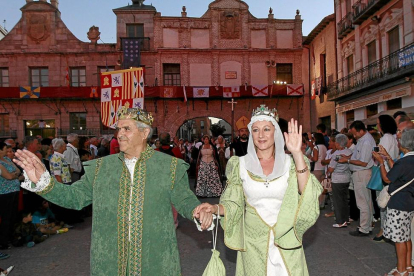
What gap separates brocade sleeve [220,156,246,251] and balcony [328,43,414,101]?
12936 millimetres

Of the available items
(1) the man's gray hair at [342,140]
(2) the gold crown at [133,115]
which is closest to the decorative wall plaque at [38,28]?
(1) the man's gray hair at [342,140]

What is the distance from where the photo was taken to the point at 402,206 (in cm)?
443

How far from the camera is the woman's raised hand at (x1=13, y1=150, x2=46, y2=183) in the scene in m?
2.58

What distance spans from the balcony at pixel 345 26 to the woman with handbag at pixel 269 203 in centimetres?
1914

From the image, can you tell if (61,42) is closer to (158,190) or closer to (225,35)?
(225,35)

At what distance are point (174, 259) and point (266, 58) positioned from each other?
2446 centimetres

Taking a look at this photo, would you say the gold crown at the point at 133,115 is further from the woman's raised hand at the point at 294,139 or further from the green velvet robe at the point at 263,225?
the woman's raised hand at the point at 294,139

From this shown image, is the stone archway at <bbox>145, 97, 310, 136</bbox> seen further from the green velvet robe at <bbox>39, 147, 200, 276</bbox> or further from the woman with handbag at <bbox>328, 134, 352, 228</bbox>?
the green velvet robe at <bbox>39, 147, 200, 276</bbox>

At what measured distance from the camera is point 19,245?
6348 mm

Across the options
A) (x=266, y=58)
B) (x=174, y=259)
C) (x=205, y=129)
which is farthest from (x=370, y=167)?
(x=205, y=129)

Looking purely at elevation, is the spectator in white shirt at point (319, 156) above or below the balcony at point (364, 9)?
below

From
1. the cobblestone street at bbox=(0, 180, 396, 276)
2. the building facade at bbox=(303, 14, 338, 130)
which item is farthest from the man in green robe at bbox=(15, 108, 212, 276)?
the building facade at bbox=(303, 14, 338, 130)

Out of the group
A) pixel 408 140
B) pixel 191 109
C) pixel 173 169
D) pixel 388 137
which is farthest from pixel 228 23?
pixel 173 169

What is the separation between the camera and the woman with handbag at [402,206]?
4.34 m
